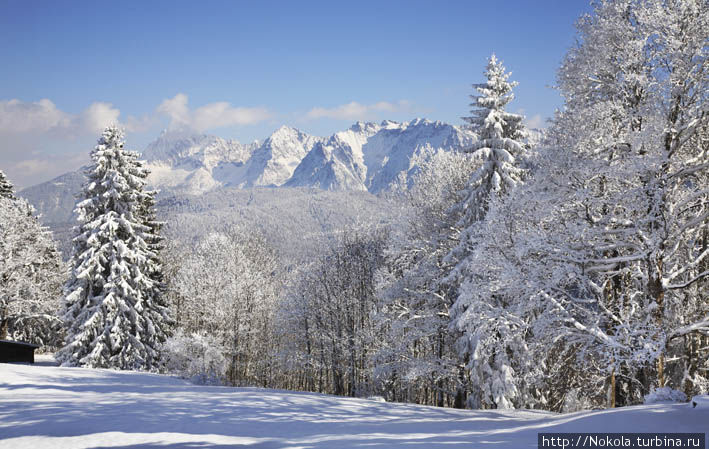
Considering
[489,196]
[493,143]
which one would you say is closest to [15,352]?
[489,196]

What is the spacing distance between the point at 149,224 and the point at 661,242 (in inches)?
1059

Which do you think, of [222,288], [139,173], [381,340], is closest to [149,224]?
[139,173]

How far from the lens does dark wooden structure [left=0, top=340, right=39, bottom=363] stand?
21.2m

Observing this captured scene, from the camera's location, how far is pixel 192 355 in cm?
2630

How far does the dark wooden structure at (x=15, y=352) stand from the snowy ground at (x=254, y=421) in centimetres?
871

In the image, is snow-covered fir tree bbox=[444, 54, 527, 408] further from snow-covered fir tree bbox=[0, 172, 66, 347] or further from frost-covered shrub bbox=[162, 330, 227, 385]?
snow-covered fir tree bbox=[0, 172, 66, 347]

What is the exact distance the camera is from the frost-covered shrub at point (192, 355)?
82.4 ft

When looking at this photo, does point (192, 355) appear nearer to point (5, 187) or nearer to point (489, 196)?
point (5, 187)

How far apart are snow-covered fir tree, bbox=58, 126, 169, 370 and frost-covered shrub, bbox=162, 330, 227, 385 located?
3.17ft

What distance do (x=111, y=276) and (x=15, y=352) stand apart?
562 cm

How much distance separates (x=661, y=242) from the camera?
9180 millimetres

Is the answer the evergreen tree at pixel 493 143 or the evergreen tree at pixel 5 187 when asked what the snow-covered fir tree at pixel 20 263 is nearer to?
the evergreen tree at pixel 5 187

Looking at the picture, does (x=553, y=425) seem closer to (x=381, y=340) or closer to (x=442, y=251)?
(x=442, y=251)

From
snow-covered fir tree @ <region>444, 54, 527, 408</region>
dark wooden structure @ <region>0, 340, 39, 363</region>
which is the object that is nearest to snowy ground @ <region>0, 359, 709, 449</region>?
snow-covered fir tree @ <region>444, 54, 527, 408</region>
